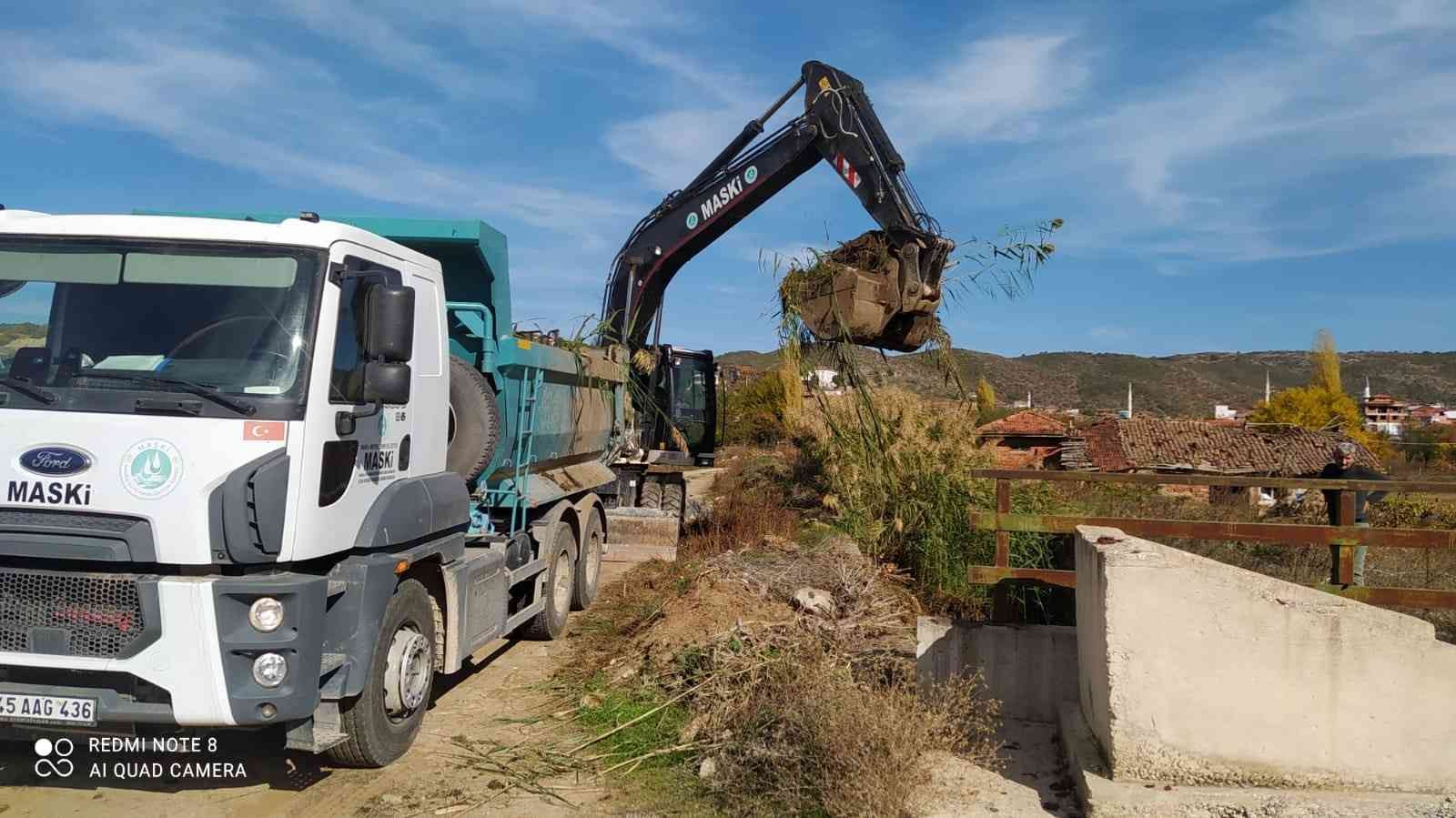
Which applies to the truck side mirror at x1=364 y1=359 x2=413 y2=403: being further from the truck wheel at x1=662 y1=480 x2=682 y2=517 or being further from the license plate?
the truck wheel at x1=662 y1=480 x2=682 y2=517

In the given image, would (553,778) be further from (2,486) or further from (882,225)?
(882,225)

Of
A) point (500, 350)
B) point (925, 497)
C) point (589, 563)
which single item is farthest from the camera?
point (589, 563)

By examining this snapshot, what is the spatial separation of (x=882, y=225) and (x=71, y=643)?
8041 millimetres

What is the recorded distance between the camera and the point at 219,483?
4680 millimetres

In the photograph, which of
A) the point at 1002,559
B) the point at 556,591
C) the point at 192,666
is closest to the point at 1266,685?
the point at 1002,559

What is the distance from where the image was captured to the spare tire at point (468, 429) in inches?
294

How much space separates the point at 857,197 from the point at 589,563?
4.77 m

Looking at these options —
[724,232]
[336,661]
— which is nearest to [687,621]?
[336,661]

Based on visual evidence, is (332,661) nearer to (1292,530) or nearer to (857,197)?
(1292,530)

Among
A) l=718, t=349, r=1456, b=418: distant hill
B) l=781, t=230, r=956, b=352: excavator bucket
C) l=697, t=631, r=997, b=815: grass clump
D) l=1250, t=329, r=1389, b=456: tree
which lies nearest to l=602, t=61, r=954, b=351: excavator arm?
l=781, t=230, r=956, b=352: excavator bucket

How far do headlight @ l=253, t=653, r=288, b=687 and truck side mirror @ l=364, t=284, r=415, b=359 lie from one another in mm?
1417

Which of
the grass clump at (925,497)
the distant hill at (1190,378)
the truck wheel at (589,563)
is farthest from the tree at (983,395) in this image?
the distant hill at (1190,378)

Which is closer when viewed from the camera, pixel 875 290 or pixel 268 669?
pixel 268 669

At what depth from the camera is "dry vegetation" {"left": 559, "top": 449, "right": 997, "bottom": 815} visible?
16.9 feet
